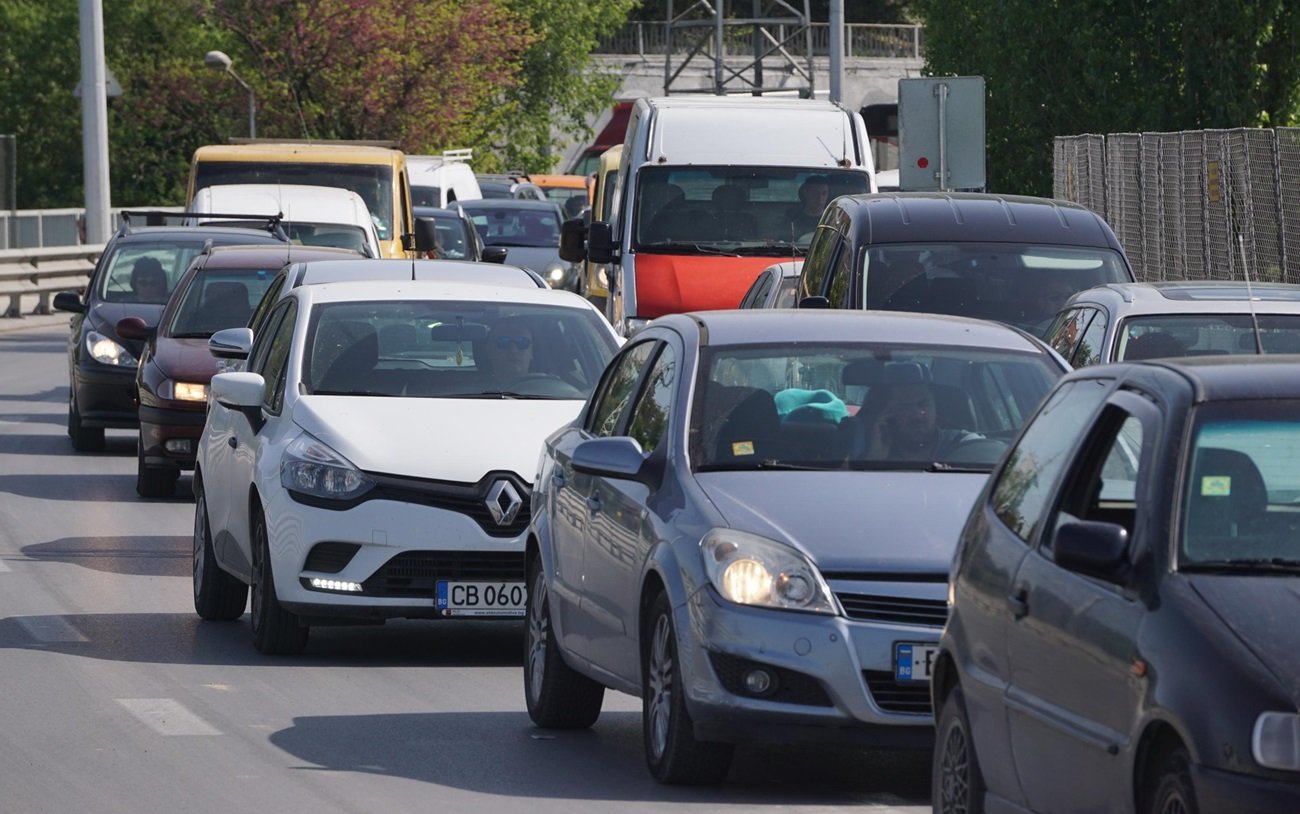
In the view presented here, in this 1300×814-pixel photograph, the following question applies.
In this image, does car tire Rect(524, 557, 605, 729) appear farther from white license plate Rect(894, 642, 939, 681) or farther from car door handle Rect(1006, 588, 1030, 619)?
car door handle Rect(1006, 588, 1030, 619)

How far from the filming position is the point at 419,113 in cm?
5578

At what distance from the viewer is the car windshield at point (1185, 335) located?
11.9 metres

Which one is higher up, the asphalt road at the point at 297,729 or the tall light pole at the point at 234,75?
the tall light pole at the point at 234,75

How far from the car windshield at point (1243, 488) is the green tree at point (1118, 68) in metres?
26.9

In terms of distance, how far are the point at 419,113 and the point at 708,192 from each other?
34.6 m

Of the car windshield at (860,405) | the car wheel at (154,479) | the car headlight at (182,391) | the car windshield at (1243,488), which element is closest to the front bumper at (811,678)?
the car windshield at (860,405)

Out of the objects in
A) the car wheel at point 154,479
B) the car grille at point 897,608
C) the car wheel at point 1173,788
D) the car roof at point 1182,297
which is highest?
the car roof at point 1182,297

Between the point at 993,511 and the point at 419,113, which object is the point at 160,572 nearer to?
the point at 993,511

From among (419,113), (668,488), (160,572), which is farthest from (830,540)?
(419,113)

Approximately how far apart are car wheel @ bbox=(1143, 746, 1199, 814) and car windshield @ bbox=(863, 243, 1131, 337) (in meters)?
9.55

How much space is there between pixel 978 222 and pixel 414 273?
11.9 ft

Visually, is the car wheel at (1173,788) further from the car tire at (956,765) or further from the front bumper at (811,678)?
the front bumper at (811,678)

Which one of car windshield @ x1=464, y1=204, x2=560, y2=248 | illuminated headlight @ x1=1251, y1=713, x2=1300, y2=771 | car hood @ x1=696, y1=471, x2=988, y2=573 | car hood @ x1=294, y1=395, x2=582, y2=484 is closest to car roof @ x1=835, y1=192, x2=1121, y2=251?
car hood @ x1=294, y1=395, x2=582, y2=484

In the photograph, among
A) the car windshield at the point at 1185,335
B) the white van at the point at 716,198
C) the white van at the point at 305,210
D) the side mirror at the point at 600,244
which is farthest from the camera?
the white van at the point at 305,210
